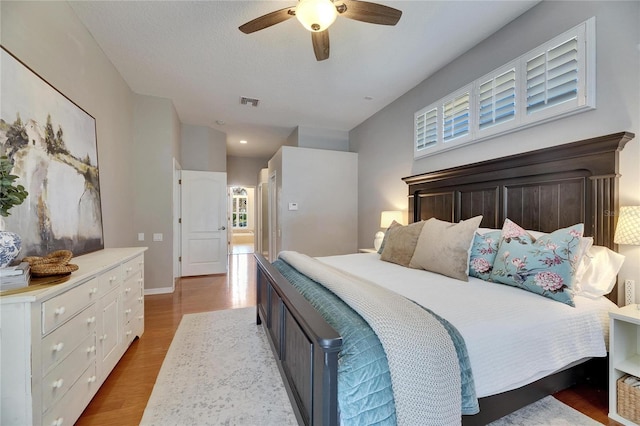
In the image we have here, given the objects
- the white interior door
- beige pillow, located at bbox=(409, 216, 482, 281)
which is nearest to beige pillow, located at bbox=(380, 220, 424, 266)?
beige pillow, located at bbox=(409, 216, 482, 281)

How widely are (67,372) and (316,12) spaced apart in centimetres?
253

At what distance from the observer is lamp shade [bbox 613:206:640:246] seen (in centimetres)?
154

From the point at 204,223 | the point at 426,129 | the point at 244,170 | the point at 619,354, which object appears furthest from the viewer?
the point at 244,170

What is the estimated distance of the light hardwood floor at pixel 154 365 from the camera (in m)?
1.62

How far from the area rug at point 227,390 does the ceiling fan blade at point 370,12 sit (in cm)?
264

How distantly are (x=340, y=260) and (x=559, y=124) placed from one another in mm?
2194

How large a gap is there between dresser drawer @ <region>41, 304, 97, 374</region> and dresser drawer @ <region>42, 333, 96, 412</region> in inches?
1.4

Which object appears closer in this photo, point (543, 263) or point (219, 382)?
point (543, 263)

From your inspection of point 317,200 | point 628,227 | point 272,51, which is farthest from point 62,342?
point 317,200

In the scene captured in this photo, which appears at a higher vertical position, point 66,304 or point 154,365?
point 66,304

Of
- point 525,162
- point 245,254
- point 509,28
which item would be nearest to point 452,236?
point 525,162

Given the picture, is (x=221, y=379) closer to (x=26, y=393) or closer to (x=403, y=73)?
(x=26, y=393)

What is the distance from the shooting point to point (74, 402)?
1471mm

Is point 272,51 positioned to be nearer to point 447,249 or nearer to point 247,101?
point 247,101
